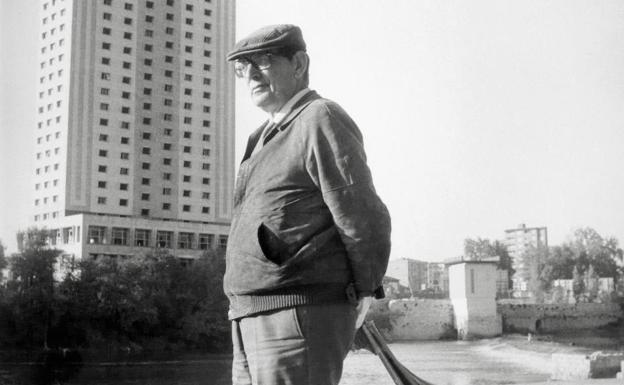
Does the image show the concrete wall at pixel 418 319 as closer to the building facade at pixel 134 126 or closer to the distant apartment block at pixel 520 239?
the building facade at pixel 134 126

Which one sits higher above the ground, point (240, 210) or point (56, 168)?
point (56, 168)

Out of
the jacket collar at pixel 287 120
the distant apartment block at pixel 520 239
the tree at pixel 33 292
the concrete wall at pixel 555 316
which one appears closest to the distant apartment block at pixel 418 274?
the distant apartment block at pixel 520 239

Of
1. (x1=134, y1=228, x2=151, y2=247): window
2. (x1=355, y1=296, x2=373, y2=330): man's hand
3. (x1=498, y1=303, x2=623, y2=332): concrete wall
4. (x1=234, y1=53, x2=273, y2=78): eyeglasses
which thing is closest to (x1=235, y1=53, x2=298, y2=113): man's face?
(x1=234, y1=53, x2=273, y2=78): eyeglasses

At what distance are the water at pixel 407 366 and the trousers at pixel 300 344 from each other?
15942 millimetres

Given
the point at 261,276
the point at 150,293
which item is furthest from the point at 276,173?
the point at 150,293

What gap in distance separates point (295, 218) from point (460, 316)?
4338 cm

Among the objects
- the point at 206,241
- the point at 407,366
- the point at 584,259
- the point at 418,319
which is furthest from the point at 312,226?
the point at 584,259

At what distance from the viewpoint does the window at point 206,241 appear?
127ft

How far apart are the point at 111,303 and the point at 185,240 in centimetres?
1232

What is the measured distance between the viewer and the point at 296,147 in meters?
1.41

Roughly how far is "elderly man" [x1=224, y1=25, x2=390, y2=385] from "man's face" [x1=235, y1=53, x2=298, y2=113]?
84mm

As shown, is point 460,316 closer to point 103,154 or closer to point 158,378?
point 103,154

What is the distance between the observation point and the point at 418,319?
43.9 meters

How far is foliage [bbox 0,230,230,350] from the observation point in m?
25.2
